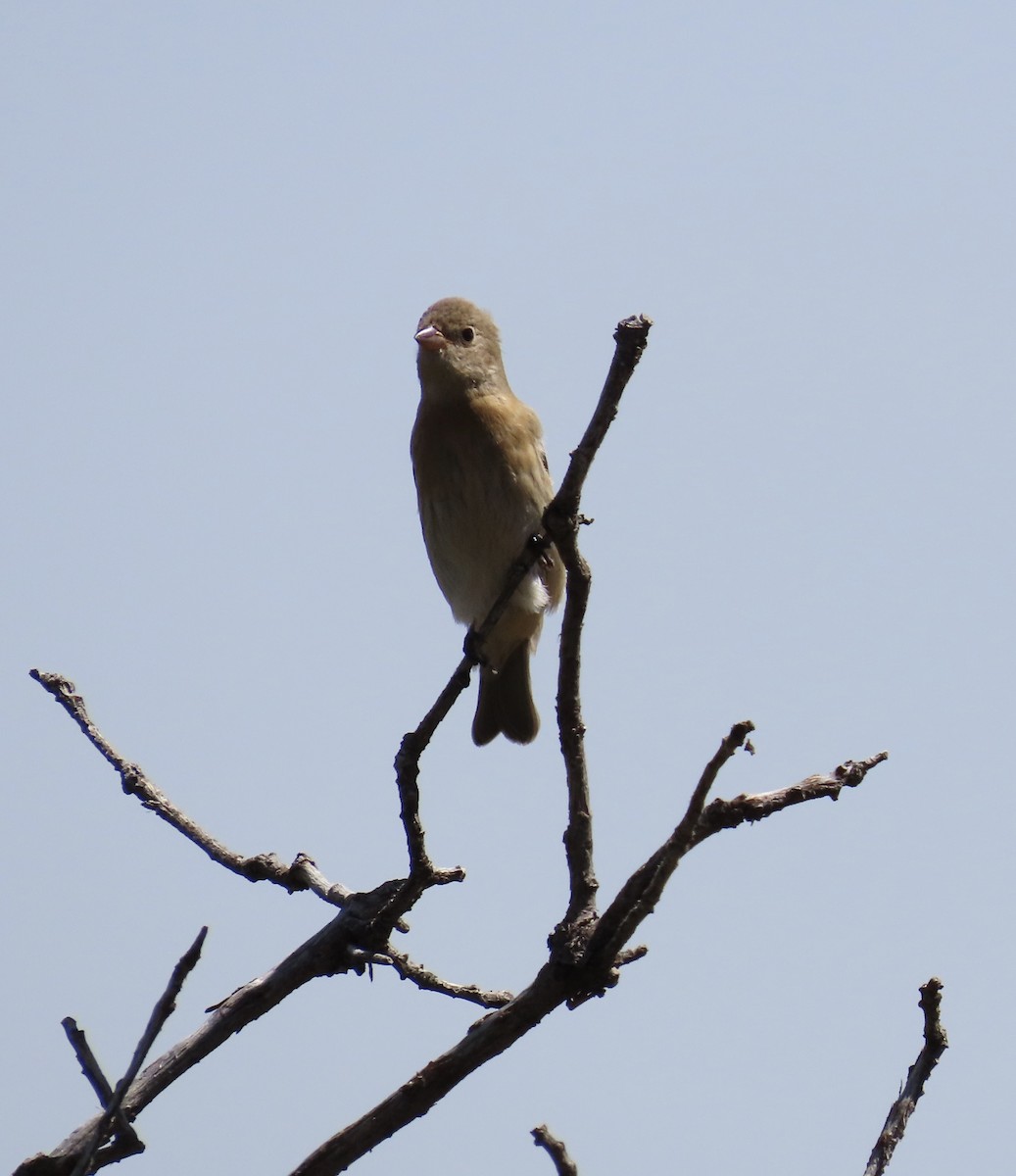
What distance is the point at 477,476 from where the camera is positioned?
19.3ft

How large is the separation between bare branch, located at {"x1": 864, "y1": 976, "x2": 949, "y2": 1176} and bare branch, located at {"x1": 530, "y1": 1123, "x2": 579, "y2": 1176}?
1.99 feet

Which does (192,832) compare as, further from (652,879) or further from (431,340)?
(431,340)

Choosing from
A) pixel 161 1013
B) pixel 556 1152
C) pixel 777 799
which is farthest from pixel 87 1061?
pixel 777 799

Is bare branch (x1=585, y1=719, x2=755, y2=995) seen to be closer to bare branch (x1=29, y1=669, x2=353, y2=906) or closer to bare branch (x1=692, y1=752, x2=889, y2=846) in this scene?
bare branch (x1=692, y1=752, x2=889, y2=846)

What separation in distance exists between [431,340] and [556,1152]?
411cm

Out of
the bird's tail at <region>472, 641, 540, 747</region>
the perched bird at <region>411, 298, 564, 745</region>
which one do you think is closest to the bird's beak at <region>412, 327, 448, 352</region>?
the perched bird at <region>411, 298, 564, 745</region>

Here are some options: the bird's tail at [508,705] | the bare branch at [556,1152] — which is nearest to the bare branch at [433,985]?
the bare branch at [556,1152]

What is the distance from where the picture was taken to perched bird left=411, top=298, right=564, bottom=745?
584cm

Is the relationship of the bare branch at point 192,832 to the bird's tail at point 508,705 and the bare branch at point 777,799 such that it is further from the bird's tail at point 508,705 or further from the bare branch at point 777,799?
the bird's tail at point 508,705

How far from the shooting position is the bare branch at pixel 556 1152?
2758mm

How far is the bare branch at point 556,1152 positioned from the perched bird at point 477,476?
9.42ft

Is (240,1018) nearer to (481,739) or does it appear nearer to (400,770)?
(400,770)

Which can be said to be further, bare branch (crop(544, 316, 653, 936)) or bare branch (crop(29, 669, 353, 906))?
bare branch (crop(29, 669, 353, 906))

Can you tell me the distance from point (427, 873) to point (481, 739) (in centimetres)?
286
